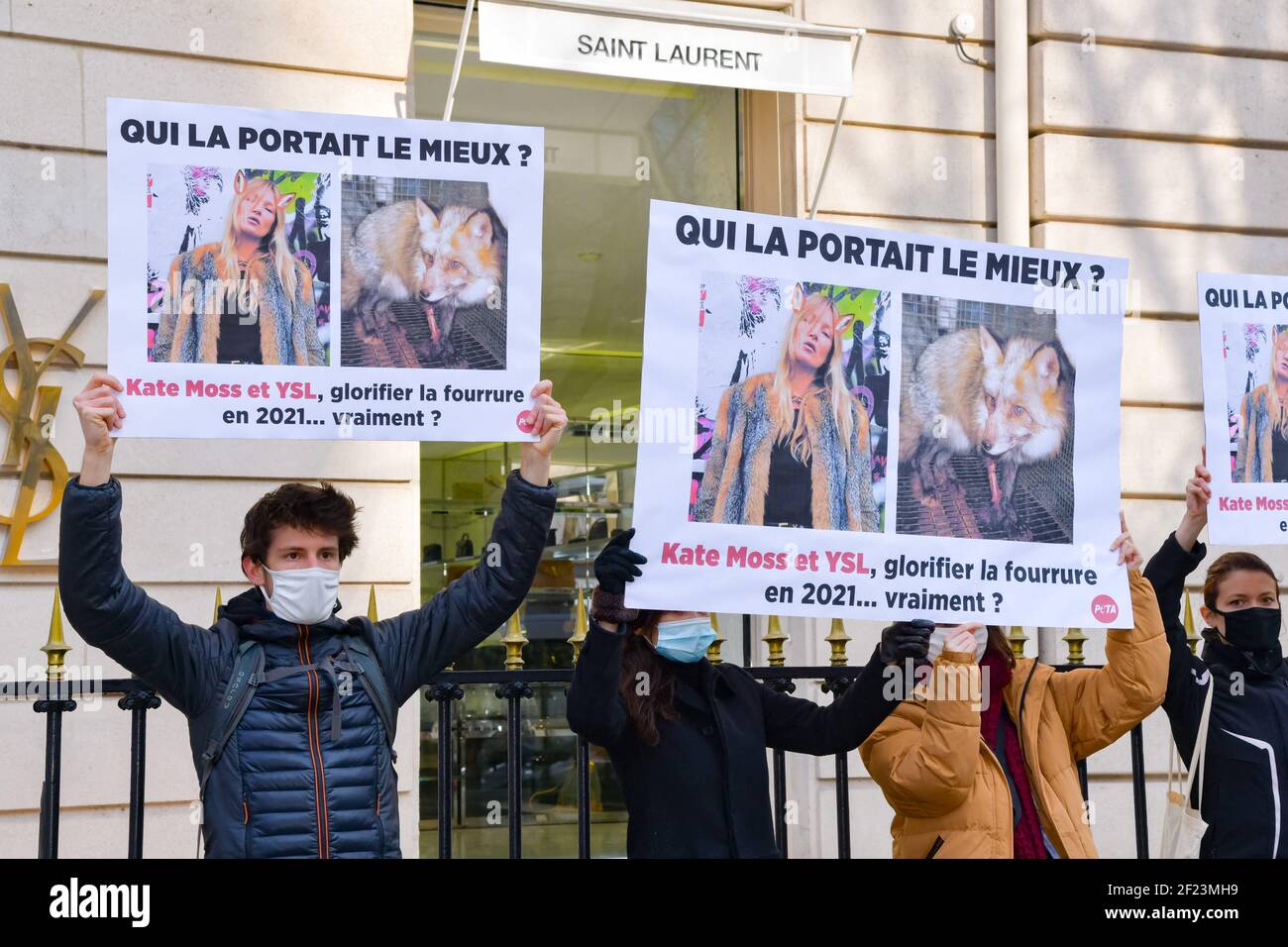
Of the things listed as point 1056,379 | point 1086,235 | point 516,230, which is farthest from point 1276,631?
point 1086,235

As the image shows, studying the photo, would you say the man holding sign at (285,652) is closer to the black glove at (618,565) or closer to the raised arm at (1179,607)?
the black glove at (618,565)

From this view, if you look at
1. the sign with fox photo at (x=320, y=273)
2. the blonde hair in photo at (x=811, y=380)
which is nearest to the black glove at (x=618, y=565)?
the sign with fox photo at (x=320, y=273)

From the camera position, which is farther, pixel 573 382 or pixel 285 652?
pixel 573 382

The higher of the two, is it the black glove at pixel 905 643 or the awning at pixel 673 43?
the awning at pixel 673 43

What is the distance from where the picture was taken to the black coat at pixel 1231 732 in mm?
4414

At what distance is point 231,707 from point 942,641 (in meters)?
1.83

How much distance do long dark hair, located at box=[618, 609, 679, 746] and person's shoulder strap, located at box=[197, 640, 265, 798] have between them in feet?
2.89

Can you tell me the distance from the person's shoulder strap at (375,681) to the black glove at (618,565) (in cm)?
57

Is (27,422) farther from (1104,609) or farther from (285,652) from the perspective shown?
(1104,609)

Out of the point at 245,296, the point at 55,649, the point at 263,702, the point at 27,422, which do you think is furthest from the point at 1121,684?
the point at 27,422

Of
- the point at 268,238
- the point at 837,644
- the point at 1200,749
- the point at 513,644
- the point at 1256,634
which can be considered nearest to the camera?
the point at 268,238

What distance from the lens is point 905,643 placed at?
13.0ft

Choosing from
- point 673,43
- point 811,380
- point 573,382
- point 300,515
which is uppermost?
point 673,43

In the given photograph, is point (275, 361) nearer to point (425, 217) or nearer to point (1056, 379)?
point (425, 217)
